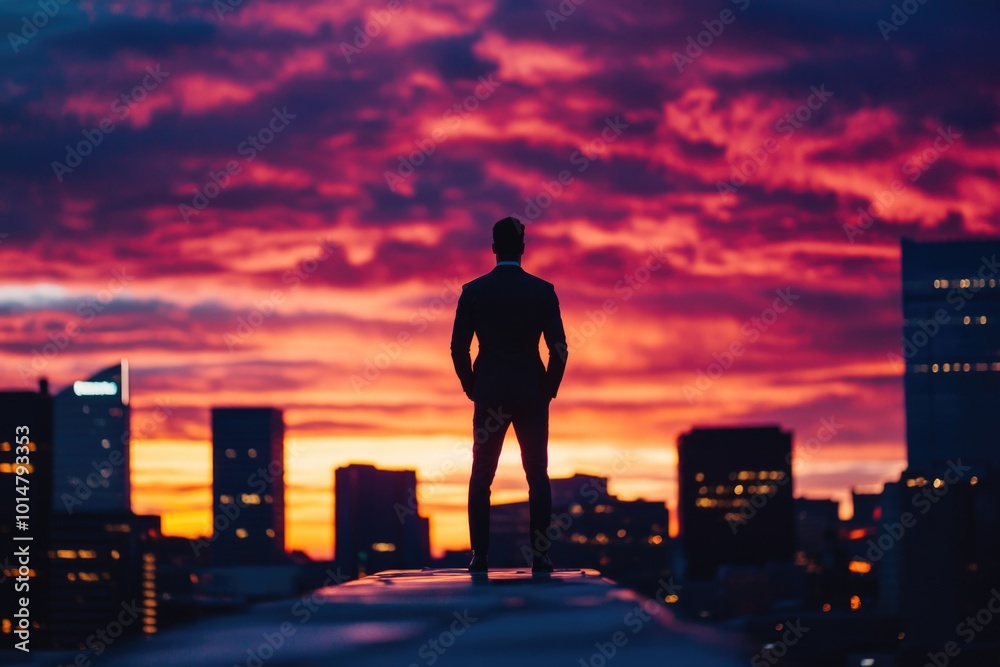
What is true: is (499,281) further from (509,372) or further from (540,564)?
(540,564)

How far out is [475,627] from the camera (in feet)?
27.3

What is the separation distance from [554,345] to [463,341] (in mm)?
985

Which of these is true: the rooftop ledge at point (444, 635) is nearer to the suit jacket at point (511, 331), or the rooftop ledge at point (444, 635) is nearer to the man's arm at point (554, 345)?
the suit jacket at point (511, 331)

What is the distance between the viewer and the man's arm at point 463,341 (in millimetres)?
15453

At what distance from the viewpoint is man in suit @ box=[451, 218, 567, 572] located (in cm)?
1516

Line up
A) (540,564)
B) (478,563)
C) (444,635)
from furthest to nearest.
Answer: (478,563) < (540,564) < (444,635)

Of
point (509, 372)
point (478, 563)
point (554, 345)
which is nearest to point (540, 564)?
point (478, 563)

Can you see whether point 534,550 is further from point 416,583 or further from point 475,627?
point 475,627

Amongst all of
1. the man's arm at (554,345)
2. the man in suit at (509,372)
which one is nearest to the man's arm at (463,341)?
the man in suit at (509,372)

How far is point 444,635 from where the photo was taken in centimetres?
795

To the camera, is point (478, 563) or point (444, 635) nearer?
point (444, 635)

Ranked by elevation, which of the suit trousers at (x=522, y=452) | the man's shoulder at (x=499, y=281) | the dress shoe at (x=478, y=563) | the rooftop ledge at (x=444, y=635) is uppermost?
the man's shoulder at (x=499, y=281)

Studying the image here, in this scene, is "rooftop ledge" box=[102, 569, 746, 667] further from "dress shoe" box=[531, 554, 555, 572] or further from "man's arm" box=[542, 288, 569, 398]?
"man's arm" box=[542, 288, 569, 398]

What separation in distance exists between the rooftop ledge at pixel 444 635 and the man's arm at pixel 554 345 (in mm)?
4792
